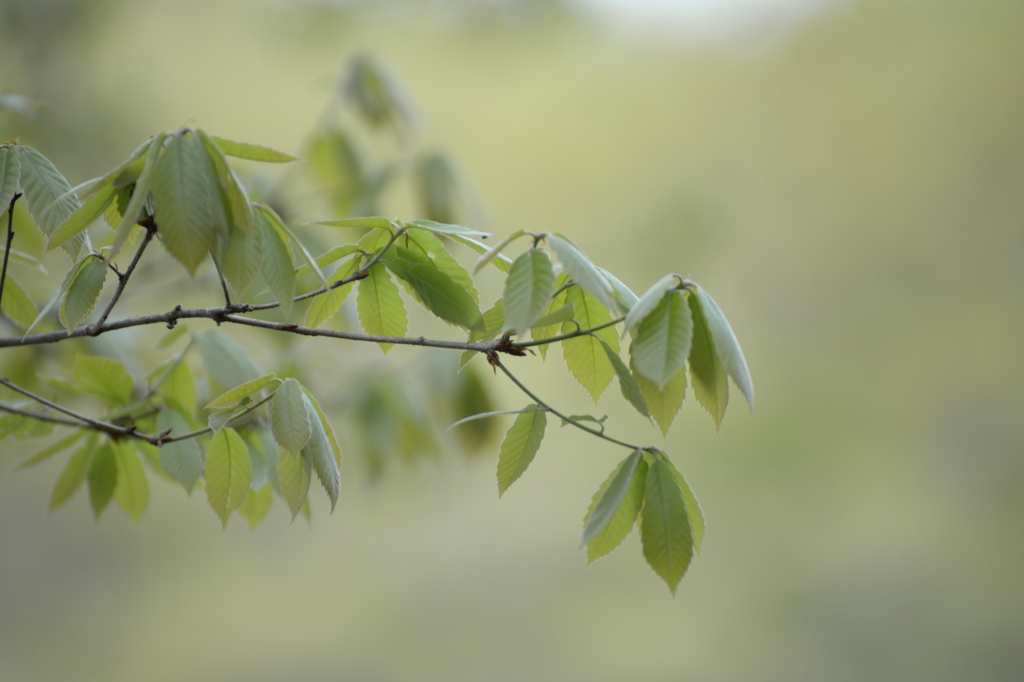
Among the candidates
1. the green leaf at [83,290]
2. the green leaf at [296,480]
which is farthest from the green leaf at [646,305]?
A: the green leaf at [83,290]

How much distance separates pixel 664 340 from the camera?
37 cm

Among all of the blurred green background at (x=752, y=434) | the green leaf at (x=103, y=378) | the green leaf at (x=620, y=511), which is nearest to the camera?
the green leaf at (x=620, y=511)

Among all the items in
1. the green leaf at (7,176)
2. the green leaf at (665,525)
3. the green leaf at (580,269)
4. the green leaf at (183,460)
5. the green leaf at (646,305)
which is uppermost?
the green leaf at (7,176)

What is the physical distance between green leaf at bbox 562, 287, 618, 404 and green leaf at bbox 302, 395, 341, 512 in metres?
0.16

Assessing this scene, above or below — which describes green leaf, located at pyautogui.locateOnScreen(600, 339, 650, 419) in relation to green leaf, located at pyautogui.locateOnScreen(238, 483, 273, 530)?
above

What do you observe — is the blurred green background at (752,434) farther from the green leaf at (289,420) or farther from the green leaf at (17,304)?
the green leaf at (289,420)

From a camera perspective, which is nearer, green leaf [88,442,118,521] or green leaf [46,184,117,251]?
green leaf [46,184,117,251]

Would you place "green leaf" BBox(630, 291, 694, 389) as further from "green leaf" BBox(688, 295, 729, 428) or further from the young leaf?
the young leaf

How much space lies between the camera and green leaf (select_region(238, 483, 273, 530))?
0.59 metres

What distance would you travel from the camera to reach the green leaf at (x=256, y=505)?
1.95 ft

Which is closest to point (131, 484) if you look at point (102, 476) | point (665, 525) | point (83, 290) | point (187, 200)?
point (102, 476)

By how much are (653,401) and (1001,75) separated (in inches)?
143

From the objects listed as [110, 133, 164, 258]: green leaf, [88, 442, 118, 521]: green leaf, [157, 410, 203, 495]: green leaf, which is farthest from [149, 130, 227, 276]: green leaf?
[88, 442, 118, 521]: green leaf

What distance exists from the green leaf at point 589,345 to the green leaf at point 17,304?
1.49 ft
